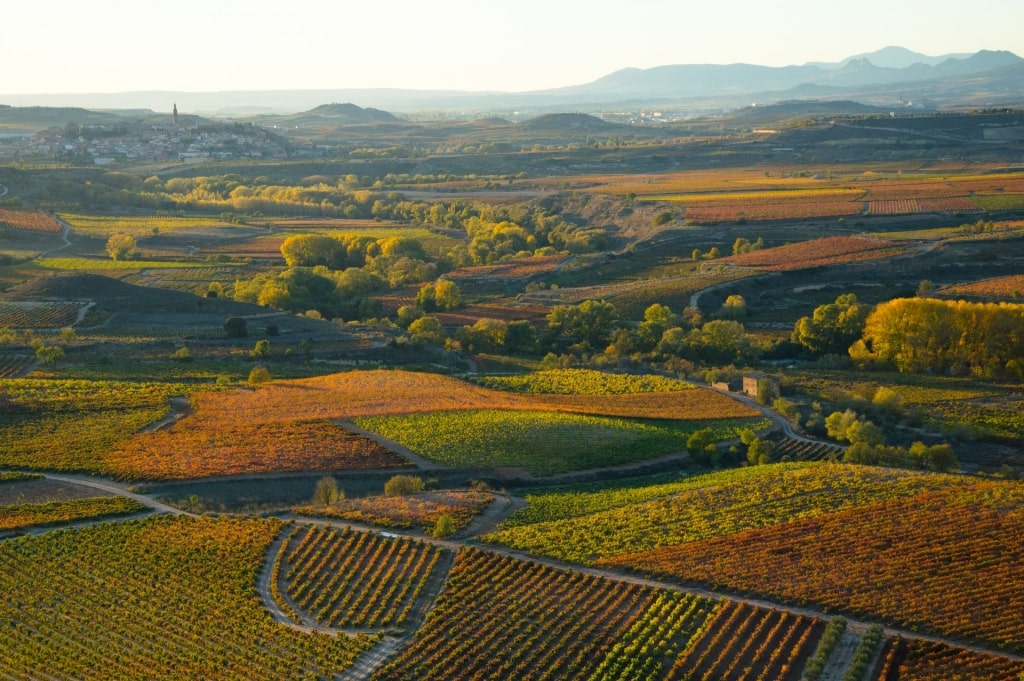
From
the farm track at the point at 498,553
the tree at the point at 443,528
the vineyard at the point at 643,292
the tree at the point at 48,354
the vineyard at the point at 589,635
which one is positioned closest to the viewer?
the vineyard at the point at 589,635

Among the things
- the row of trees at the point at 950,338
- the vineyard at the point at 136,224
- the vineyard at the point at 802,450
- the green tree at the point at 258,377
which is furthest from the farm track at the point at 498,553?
the vineyard at the point at 136,224

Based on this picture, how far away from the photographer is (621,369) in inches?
2972

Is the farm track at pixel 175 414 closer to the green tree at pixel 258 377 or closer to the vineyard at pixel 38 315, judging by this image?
the green tree at pixel 258 377

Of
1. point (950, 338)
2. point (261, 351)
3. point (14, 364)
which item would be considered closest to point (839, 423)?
point (950, 338)

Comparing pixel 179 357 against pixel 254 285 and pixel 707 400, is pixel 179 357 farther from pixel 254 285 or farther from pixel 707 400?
pixel 707 400

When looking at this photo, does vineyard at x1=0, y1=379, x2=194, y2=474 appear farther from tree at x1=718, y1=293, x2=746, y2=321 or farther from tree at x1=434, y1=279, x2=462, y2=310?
tree at x1=718, y1=293, x2=746, y2=321

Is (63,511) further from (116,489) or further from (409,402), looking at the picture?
(409,402)

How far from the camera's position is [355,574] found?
38.7 meters

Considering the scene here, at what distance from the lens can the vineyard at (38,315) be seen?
80375mm

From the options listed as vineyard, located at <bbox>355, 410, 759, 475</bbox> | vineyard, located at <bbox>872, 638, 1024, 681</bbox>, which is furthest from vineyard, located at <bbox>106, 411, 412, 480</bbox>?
vineyard, located at <bbox>872, 638, 1024, 681</bbox>

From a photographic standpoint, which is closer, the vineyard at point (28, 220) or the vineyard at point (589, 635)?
the vineyard at point (589, 635)

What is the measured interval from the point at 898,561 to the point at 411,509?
57.2 ft

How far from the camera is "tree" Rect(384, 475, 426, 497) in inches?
Answer: 1890

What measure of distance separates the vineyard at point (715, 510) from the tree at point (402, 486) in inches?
251
